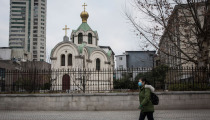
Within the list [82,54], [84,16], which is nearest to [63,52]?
[82,54]

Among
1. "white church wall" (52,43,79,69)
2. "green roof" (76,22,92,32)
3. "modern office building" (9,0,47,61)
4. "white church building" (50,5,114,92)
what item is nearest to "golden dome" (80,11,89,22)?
"white church building" (50,5,114,92)

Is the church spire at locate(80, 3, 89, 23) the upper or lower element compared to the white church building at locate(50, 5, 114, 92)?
upper

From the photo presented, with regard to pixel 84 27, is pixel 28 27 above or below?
above

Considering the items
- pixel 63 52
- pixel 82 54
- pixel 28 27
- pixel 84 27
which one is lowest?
pixel 82 54

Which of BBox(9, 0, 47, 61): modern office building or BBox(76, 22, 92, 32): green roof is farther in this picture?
BBox(9, 0, 47, 61): modern office building

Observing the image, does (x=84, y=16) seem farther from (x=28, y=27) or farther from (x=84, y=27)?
(x=28, y=27)

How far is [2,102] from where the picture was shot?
13562 mm

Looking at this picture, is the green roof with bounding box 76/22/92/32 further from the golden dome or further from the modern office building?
the modern office building

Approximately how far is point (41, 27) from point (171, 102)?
9553cm

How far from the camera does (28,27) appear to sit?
323ft

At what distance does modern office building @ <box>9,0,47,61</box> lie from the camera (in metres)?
97.0

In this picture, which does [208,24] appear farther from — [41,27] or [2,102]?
[41,27]

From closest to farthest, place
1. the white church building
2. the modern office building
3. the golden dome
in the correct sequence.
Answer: the white church building → the golden dome → the modern office building

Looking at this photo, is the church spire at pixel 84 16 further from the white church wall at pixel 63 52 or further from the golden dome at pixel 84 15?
the white church wall at pixel 63 52
